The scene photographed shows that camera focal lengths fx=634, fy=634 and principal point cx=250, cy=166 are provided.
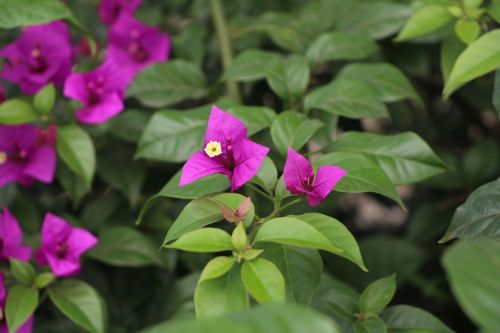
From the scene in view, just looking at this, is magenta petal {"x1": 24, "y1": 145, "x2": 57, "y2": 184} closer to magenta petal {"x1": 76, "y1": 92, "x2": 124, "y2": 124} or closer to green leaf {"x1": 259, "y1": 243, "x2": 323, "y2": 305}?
magenta petal {"x1": 76, "y1": 92, "x2": 124, "y2": 124}

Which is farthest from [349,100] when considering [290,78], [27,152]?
[27,152]

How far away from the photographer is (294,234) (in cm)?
61

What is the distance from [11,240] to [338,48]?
0.60 metres

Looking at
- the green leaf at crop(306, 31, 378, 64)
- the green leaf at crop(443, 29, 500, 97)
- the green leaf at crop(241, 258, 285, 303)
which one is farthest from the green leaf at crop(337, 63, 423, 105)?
the green leaf at crop(241, 258, 285, 303)

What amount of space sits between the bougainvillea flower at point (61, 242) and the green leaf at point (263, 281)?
0.37 m

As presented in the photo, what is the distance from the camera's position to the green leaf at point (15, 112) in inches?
37.1

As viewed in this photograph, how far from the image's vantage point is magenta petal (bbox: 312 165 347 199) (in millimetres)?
684

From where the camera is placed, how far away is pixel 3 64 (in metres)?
1.05

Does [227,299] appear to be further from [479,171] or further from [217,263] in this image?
[479,171]

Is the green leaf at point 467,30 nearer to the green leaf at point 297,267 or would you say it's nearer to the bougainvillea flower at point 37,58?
the green leaf at point 297,267

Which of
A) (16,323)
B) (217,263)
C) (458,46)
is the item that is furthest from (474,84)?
(16,323)

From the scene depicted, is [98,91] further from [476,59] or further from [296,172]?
[476,59]

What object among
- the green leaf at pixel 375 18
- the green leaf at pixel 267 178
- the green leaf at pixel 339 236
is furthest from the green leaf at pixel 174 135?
the green leaf at pixel 375 18

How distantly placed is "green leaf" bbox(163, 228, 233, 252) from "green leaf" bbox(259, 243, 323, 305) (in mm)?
56
